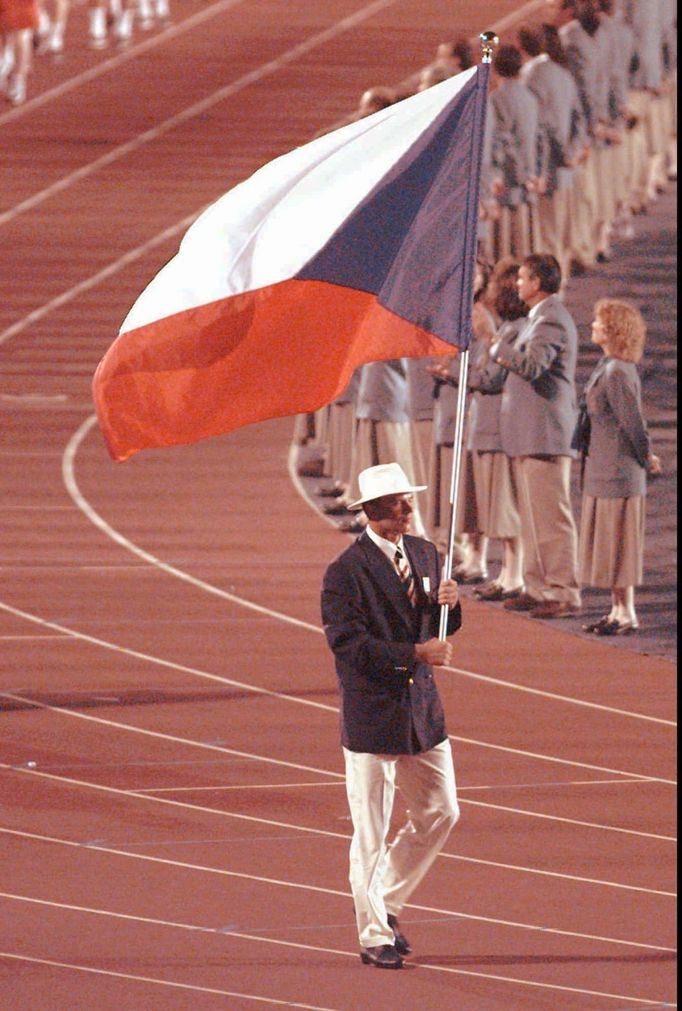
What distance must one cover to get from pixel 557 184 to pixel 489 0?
12.9 m

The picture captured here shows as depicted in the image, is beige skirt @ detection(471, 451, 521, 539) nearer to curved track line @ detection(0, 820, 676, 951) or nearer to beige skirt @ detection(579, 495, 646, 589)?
beige skirt @ detection(579, 495, 646, 589)

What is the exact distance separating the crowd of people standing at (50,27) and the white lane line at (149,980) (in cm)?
2014

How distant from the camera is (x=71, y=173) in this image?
27.2 meters

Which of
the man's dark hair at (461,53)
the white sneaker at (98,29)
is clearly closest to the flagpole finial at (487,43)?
the man's dark hair at (461,53)

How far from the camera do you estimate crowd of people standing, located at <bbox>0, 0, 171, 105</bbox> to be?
2802 cm

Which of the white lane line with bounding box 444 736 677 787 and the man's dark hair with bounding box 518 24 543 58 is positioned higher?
the man's dark hair with bounding box 518 24 543 58

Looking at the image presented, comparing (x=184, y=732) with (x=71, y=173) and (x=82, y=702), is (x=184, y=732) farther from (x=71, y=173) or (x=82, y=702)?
(x=71, y=173)

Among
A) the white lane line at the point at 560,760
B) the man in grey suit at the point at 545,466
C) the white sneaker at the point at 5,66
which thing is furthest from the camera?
the white sneaker at the point at 5,66

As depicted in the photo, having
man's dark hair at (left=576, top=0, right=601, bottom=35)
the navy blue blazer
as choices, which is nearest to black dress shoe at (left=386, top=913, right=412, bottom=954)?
the navy blue blazer

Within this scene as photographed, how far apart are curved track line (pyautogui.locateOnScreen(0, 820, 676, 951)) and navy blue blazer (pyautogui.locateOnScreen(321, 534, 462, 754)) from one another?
876 millimetres

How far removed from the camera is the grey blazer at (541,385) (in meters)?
14.4

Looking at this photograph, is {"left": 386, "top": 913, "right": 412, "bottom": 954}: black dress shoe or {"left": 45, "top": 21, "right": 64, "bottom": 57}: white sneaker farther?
{"left": 45, "top": 21, "right": 64, "bottom": 57}: white sneaker

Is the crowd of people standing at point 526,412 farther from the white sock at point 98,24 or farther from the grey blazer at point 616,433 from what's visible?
the white sock at point 98,24

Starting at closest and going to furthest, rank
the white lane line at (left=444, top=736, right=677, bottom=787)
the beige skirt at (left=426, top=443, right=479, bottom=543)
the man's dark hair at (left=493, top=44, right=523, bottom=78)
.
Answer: the white lane line at (left=444, top=736, right=677, bottom=787)
the beige skirt at (left=426, top=443, right=479, bottom=543)
the man's dark hair at (left=493, top=44, right=523, bottom=78)
